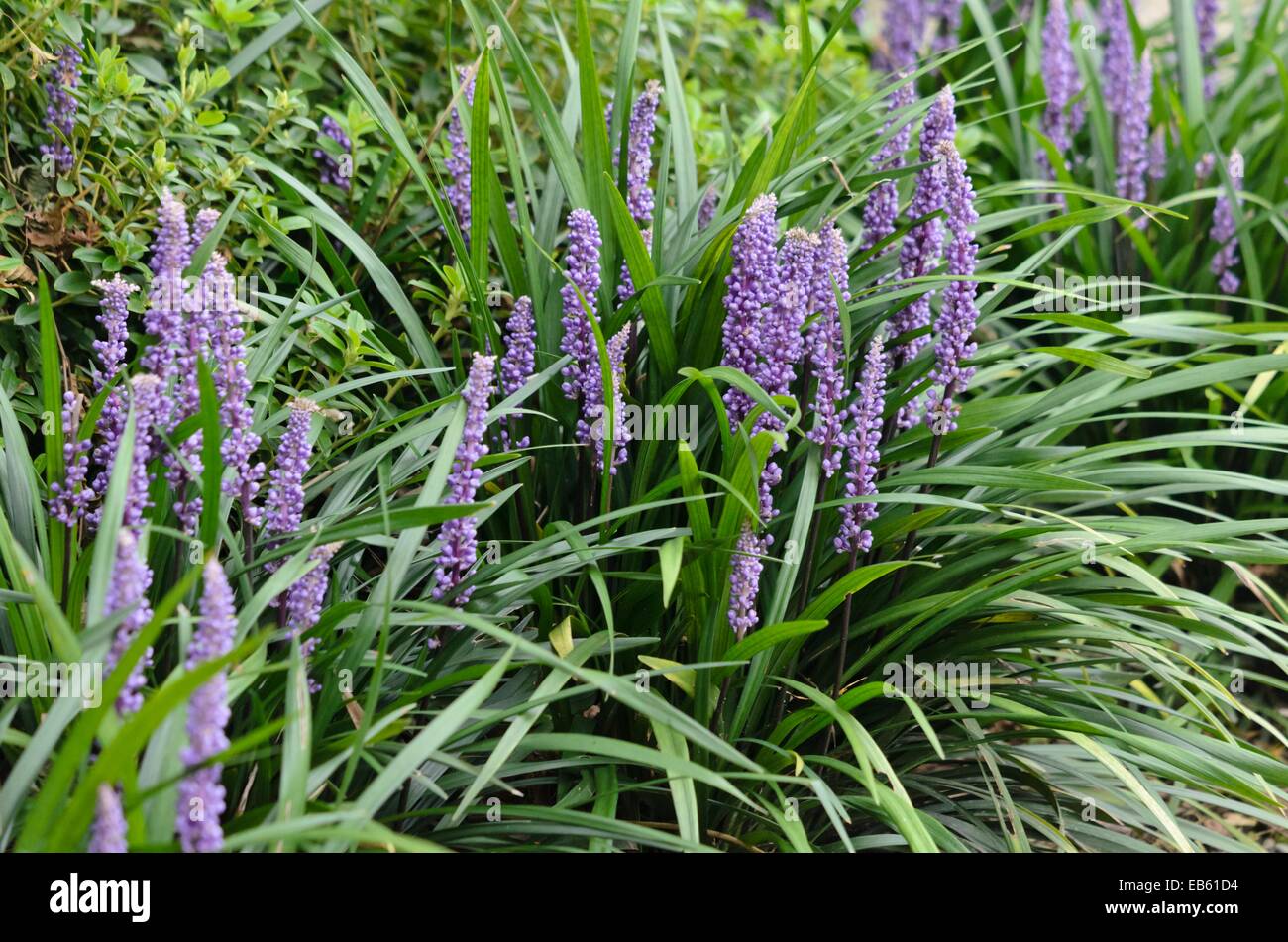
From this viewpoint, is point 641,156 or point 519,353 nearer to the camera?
point 519,353

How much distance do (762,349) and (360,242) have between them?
1.28m

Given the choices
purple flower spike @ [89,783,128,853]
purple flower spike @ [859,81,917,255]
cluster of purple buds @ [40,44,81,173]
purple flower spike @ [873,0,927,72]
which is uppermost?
purple flower spike @ [873,0,927,72]

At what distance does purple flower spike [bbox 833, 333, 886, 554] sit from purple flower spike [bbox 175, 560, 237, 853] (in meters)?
1.39

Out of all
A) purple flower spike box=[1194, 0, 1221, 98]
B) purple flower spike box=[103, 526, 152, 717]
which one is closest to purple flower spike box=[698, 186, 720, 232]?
purple flower spike box=[103, 526, 152, 717]

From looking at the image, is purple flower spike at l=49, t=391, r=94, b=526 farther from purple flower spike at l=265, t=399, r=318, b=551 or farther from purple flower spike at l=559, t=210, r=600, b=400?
purple flower spike at l=559, t=210, r=600, b=400

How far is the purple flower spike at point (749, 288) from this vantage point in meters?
2.74

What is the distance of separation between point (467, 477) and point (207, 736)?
2.56 feet

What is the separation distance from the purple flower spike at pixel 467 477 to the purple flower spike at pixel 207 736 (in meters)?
0.57

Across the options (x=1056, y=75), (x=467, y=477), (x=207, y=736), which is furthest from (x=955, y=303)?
(x=1056, y=75)

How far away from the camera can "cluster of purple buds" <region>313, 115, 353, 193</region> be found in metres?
3.70

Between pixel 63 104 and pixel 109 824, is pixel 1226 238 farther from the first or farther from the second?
pixel 109 824

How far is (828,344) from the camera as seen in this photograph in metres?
2.69

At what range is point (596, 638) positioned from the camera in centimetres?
264
